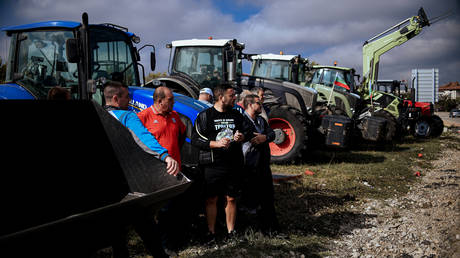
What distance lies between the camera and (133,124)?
2822mm

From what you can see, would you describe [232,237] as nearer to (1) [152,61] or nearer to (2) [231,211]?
(2) [231,211]

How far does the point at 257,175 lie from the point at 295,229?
92cm

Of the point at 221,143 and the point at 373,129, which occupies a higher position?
the point at 221,143

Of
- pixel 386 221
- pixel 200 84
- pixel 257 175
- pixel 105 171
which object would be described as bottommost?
pixel 386 221

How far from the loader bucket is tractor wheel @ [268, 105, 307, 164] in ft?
19.8

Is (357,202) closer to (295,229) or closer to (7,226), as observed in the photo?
(295,229)

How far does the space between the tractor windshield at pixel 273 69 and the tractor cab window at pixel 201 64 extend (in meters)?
3.66

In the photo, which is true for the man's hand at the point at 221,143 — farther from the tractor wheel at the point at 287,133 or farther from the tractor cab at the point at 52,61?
the tractor wheel at the point at 287,133

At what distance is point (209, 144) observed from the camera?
3535 mm

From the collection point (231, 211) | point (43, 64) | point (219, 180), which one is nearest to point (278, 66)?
point (43, 64)

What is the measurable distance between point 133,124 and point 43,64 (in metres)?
Answer: 2.99

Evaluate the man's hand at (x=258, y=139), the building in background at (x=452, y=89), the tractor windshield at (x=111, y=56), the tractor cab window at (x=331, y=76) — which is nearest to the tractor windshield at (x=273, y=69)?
the tractor cab window at (x=331, y=76)

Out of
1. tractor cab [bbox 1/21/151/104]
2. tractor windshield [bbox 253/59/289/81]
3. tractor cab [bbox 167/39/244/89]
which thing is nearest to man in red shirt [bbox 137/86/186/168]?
tractor cab [bbox 1/21/151/104]

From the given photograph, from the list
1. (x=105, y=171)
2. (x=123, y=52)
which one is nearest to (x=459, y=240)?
(x=105, y=171)
